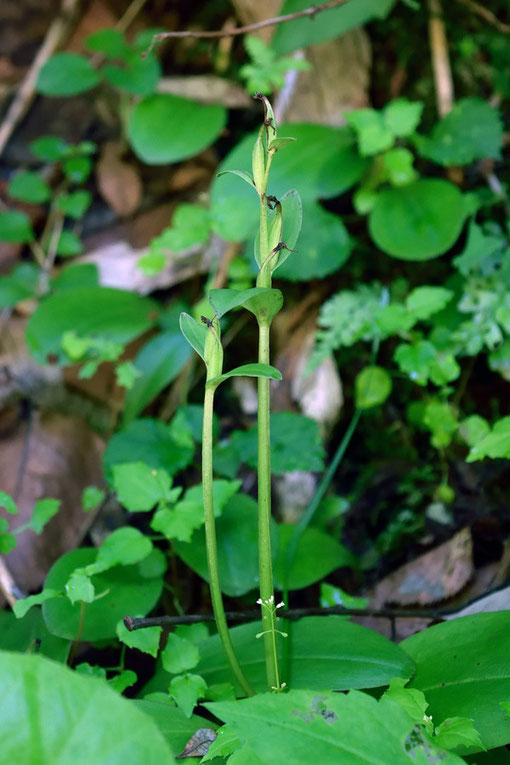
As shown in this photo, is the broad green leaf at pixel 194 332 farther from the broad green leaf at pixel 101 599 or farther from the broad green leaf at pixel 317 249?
the broad green leaf at pixel 317 249

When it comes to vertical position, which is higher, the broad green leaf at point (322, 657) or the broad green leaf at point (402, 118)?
the broad green leaf at point (402, 118)

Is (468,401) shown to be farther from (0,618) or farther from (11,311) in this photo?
(11,311)

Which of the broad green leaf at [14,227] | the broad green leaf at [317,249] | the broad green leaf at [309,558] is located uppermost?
the broad green leaf at [14,227]

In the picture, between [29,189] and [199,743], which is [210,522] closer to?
[199,743]

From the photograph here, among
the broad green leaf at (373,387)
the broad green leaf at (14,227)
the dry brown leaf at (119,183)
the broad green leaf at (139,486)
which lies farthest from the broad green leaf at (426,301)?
the broad green leaf at (14,227)

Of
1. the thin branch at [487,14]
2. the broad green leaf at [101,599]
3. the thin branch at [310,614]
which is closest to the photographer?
the thin branch at [310,614]

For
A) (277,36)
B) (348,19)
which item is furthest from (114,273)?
(348,19)

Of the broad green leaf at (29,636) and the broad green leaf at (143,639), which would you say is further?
the broad green leaf at (29,636)
